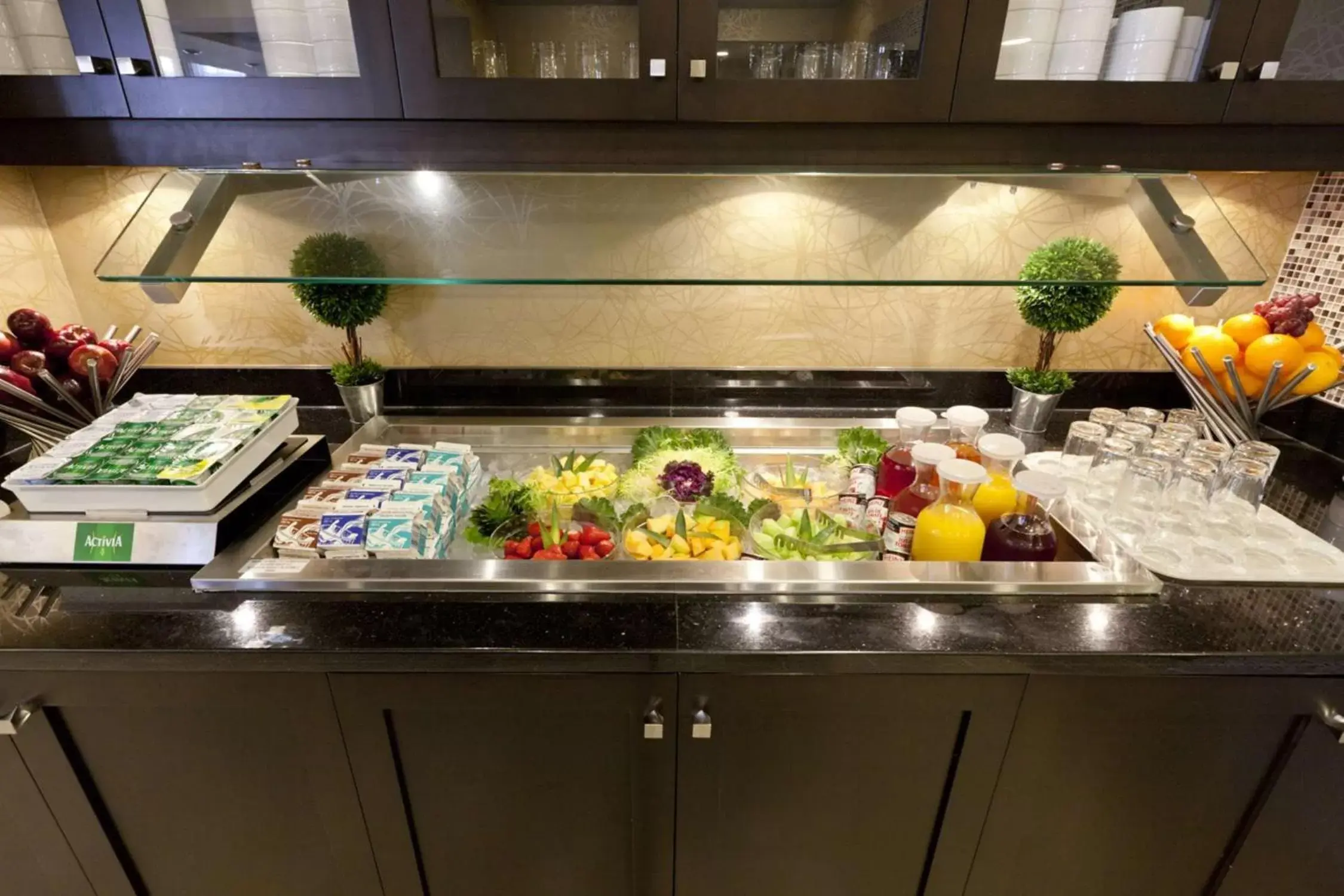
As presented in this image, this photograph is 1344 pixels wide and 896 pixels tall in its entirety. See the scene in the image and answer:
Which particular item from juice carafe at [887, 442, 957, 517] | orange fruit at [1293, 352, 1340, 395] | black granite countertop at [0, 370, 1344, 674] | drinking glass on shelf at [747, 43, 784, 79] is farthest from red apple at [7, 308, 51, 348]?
orange fruit at [1293, 352, 1340, 395]

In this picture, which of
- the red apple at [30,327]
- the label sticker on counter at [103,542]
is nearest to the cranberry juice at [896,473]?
the label sticker on counter at [103,542]

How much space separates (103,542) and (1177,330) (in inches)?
74.3

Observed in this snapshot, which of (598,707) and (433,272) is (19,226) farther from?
(598,707)

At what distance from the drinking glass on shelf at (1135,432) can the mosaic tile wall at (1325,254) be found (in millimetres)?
539

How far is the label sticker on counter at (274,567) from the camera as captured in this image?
0.92 meters

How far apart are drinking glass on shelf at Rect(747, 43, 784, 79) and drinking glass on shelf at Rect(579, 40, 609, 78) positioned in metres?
0.22

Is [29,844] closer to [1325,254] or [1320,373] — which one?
[1320,373]

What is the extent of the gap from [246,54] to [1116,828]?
1751 mm

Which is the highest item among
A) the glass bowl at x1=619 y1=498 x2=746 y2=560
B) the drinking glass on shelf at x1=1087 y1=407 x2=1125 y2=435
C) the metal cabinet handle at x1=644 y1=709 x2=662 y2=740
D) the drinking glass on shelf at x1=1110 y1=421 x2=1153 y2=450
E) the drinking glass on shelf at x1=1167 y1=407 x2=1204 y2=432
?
the drinking glass on shelf at x1=1110 y1=421 x2=1153 y2=450

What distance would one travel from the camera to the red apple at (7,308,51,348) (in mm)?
1070

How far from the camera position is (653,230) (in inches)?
37.9

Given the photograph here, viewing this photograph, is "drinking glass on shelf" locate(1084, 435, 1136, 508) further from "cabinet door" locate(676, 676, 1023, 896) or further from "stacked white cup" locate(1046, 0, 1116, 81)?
"stacked white cup" locate(1046, 0, 1116, 81)

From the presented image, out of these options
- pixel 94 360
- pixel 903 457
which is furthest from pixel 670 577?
pixel 94 360

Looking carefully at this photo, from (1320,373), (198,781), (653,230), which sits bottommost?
(198,781)
